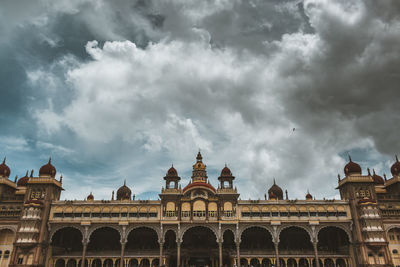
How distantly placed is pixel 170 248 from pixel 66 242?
2337 centimetres

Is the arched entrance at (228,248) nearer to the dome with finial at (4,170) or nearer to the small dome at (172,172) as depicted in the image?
the small dome at (172,172)

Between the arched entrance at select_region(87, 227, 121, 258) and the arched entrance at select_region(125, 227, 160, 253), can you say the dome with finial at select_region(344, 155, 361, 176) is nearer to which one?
the arched entrance at select_region(125, 227, 160, 253)

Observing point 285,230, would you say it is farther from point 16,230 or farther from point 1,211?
point 1,211

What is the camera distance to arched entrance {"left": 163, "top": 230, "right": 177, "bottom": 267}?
6183cm

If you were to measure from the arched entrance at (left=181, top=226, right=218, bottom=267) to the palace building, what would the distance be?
0.21 metres

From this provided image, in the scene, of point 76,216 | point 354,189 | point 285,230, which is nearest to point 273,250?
point 285,230

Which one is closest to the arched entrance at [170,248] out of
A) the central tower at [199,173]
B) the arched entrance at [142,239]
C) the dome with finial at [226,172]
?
the arched entrance at [142,239]

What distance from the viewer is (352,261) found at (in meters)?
59.3

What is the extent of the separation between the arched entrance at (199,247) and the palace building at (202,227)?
0.21 meters

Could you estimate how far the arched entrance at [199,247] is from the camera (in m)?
62.2

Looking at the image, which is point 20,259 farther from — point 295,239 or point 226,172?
point 295,239

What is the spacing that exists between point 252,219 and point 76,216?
36.7m

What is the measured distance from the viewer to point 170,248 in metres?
64.6


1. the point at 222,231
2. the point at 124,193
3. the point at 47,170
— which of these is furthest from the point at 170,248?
the point at 47,170
